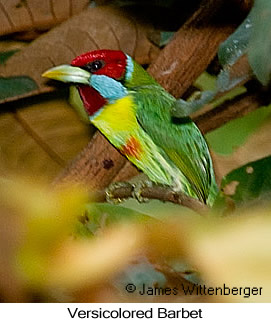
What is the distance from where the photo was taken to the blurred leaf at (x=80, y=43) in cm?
70

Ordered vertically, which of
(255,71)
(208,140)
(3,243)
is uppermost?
(255,71)

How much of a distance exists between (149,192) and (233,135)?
0.11 metres

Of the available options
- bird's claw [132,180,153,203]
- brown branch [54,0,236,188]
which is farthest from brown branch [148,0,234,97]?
bird's claw [132,180,153,203]

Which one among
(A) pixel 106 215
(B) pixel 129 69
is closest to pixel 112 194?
(A) pixel 106 215

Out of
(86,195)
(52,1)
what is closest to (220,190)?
(86,195)

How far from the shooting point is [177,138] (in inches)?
26.4

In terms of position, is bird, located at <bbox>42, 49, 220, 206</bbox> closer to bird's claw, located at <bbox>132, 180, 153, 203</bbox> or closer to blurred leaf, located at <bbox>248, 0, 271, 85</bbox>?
bird's claw, located at <bbox>132, 180, 153, 203</bbox>

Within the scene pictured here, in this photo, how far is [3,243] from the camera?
0.69 m

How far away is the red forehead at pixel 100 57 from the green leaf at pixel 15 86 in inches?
2.2

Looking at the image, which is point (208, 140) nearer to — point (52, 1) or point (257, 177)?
point (257, 177)

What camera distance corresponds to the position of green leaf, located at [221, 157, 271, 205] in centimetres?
67

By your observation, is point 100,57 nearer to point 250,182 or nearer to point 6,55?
point 6,55

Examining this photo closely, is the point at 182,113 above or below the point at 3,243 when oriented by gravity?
above

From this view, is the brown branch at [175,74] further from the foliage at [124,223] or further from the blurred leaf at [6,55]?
the blurred leaf at [6,55]
